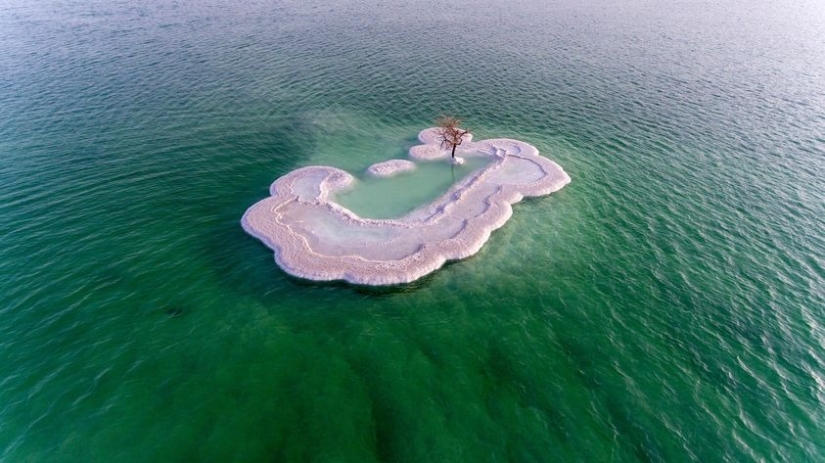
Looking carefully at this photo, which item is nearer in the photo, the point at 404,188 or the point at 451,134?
the point at 404,188

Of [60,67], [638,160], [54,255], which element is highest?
[60,67]

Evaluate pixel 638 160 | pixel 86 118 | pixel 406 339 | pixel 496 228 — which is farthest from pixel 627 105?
pixel 86 118

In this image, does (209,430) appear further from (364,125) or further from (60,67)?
(60,67)

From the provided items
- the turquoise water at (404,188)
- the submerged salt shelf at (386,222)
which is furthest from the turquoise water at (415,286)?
the turquoise water at (404,188)

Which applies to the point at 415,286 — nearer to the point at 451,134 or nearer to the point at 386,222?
Result: the point at 386,222

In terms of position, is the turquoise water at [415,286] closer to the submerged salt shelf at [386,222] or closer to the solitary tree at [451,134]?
the submerged salt shelf at [386,222]

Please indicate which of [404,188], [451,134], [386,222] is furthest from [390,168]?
[386,222]
